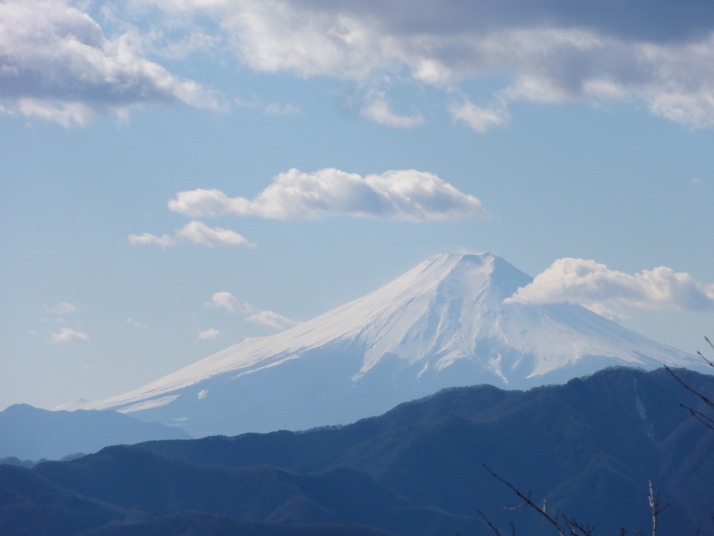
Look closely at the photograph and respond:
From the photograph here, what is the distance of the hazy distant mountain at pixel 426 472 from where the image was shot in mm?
88438

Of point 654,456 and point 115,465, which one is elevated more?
point 115,465

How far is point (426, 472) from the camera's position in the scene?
114938 mm

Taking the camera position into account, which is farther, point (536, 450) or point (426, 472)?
point (536, 450)

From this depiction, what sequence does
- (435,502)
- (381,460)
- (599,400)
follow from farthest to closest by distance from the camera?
(599,400) < (381,460) < (435,502)

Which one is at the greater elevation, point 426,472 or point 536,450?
point 536,450

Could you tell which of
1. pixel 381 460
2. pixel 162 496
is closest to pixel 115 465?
pixel 162 496

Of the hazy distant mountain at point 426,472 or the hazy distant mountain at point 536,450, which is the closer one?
the hazy distant mountain at point 426,472

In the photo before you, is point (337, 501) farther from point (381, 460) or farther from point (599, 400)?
point (599, 400)

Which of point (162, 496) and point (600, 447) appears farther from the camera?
point (600, 447)

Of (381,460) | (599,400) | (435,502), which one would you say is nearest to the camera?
(435,502)

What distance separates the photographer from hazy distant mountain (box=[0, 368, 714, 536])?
290 ft

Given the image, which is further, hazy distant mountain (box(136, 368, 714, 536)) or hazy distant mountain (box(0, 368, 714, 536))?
hazy distant mountain (box(136, 368, 714, 536))

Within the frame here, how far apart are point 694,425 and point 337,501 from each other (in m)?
53.9

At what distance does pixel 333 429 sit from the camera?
139750 millimetres
